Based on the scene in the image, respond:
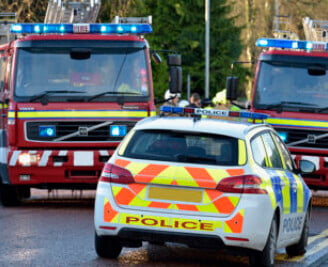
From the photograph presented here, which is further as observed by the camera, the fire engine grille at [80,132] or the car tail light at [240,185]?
Answer: the fire engine grille at [80,132]

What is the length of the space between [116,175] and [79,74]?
6119 mm

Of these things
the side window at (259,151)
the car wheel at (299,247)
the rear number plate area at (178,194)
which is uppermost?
the side window at (259,151)

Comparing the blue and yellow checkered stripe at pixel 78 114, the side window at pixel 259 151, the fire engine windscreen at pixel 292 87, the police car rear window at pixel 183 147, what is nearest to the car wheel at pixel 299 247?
the side window at pixel 259 151

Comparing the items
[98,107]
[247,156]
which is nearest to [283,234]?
[247,156]

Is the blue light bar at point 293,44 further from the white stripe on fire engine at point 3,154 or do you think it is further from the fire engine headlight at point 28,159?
the white stripe on fire engine at point 3,154

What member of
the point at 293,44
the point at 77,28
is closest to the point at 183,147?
the point at 77,28

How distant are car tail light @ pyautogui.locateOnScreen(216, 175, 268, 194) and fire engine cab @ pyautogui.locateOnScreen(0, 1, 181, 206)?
625cm

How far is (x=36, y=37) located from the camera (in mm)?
15875

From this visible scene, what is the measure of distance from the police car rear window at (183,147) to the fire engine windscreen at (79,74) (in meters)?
5.68

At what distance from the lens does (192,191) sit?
9.59 metres

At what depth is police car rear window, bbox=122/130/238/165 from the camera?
385 inches

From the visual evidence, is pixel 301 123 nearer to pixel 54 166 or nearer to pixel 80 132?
pixel 80 132

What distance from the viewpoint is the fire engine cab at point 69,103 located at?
1563 centimetres

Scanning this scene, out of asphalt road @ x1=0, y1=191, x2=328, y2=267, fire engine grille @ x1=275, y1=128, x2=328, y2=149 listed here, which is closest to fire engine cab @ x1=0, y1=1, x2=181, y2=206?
asphalt road @ x1=0, y1=191, x2=328, y2=267
